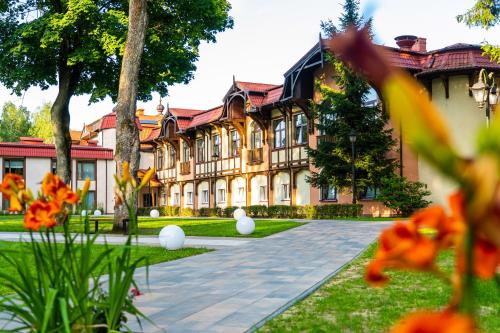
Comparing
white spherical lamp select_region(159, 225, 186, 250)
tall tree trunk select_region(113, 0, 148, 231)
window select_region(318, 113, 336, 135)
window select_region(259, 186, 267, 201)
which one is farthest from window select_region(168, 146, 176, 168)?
white spherical lamp select_region(159, 225, 186, 250)

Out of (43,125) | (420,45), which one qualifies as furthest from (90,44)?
(43,125)

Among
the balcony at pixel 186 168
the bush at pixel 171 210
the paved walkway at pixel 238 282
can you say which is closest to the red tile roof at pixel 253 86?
the balcony at pixel 186 168

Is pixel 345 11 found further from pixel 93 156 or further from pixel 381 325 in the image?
pixel 93 156

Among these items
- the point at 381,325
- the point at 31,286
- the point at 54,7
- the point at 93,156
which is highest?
the point at 54,7

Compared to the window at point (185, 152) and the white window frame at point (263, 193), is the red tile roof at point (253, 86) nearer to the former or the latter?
the white window frame at point (263, 193)

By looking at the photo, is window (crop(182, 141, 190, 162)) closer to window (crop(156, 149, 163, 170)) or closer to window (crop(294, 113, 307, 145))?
window (crop(156, 149, 163, 170))

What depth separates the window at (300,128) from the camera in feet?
100.0

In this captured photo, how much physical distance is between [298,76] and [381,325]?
24.8 m

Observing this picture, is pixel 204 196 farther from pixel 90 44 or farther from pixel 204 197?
pixel 90 44

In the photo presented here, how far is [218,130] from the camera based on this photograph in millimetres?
38750

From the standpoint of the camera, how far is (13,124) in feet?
227

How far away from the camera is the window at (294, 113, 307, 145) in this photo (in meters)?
30.5

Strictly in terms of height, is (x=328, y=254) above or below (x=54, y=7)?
below

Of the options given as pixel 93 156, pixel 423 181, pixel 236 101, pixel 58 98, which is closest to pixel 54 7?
pixel 58 98
